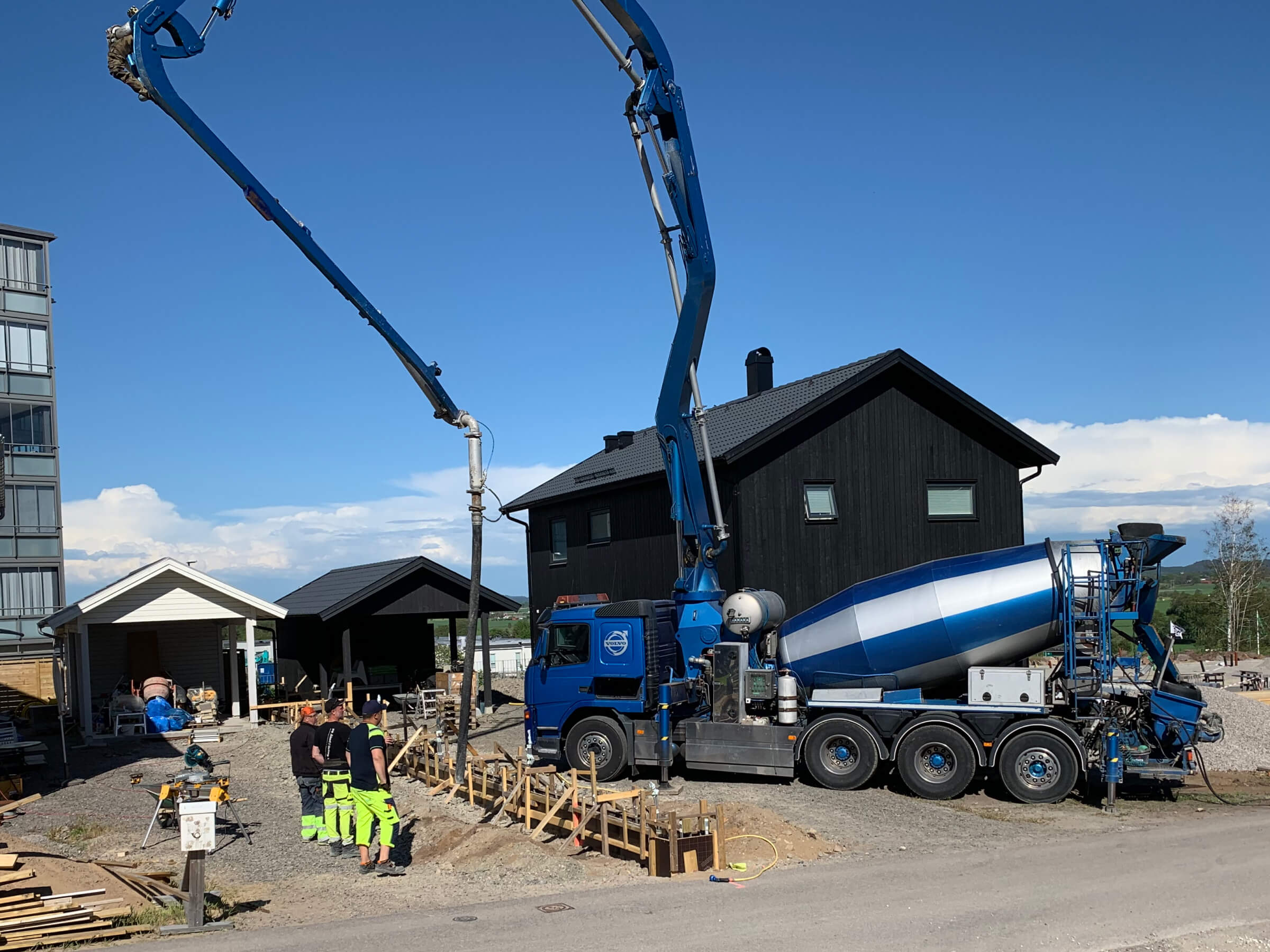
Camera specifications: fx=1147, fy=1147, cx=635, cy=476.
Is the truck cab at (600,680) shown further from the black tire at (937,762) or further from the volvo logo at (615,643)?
the black tire at (937,762)

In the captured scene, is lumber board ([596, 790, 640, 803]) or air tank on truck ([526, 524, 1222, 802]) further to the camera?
air tank on truck ([526, 524, 1222, 802])

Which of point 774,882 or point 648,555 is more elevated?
point 648,555

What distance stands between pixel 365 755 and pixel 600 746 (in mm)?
6772

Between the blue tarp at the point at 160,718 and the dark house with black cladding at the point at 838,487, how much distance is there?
10.9 m

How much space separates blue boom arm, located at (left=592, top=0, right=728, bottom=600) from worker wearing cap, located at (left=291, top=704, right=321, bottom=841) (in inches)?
292

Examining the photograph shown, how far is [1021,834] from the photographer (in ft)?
46.9

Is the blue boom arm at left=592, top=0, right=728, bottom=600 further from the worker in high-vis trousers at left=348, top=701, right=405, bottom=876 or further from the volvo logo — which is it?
the worker in high-vis trousers at left=348, top=701, right=405, bottom=876

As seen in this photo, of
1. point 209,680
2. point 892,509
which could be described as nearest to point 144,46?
point 892,509

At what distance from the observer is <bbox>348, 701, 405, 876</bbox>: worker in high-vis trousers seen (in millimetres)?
12500

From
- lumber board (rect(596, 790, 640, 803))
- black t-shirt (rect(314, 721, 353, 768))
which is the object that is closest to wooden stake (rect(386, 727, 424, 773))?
black t-shirt (rect(314, 721, 353, 768))

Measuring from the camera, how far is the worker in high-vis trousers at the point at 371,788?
12.5 m

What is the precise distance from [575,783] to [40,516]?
3504 cm

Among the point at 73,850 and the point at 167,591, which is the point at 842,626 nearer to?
the point at 73,850

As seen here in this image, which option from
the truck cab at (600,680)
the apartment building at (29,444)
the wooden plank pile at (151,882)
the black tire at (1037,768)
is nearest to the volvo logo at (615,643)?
the truck cab at (600,680)
